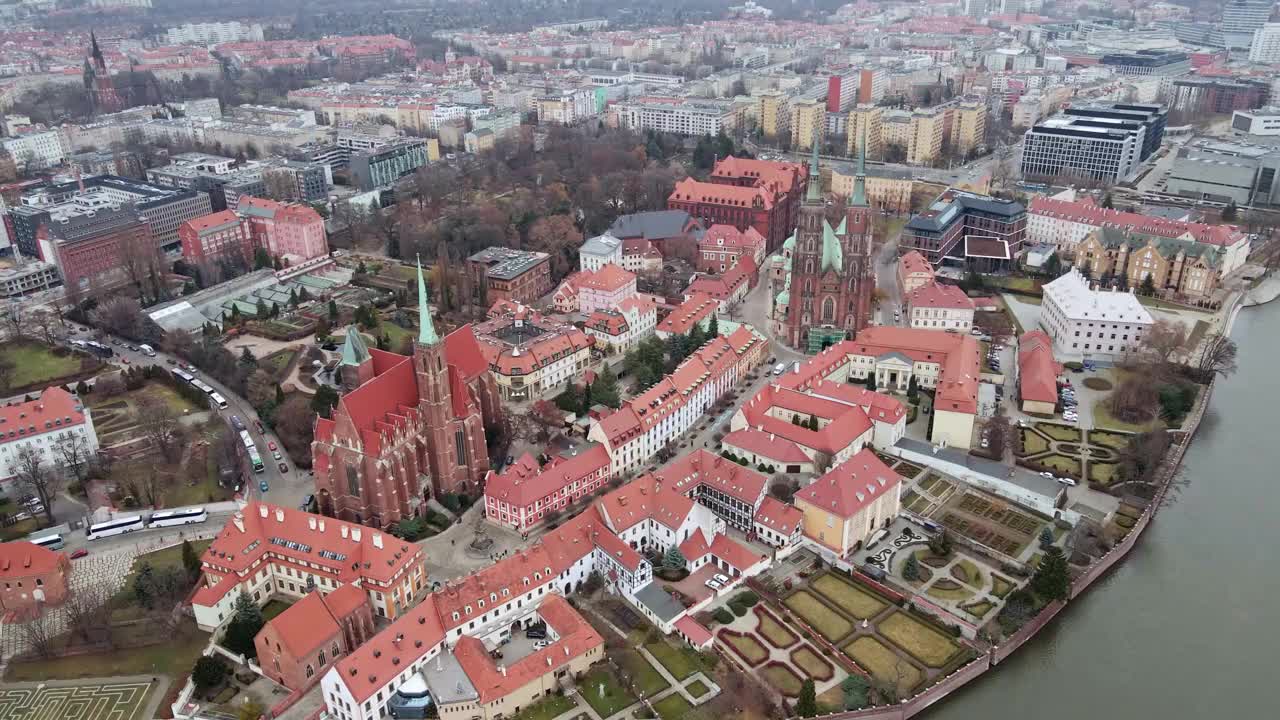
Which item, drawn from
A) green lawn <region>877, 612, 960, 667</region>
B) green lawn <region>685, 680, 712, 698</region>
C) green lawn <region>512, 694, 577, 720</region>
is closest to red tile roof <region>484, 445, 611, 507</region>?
green lawn <region>512, 694, 577, 720</region>

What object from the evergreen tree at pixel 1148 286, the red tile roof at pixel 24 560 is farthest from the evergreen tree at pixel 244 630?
the evergreen tree at pixel 1148 286

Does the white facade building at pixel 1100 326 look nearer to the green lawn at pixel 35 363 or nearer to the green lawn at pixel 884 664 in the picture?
the green lawn at pixel 884 664

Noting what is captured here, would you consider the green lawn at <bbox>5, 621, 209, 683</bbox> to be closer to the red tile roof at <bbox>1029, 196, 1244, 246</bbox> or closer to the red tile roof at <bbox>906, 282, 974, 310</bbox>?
the red tile roof at <bbox>906, 282, 974, 310</bbox>

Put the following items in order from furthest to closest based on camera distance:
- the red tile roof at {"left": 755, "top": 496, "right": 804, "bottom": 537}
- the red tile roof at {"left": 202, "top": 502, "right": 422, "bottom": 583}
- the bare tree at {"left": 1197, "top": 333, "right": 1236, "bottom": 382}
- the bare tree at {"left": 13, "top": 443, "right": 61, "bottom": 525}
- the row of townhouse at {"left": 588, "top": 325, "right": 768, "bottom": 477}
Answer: the bare tree at {"left": 1197, "top": 333, "right": 1236, "bottom": 382} < the row of townhouse at {"left": 588, "top": 325, "right": 768, "bottom": 477} < the bare tree at {"left": 13, "top": 443, "right": 61, "bottom": 525} < the red tile roof at {"left": 755, "top": 496, "right": 804, "bottom": 537} < the red tile roof at {"left": 202, "top": 502, "right": 422, "bottom": 583}

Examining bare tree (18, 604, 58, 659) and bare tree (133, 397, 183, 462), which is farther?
bare tree (133, 397, 183, 462)

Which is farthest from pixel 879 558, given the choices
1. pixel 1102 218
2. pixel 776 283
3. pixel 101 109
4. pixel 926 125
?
pixel 101 109

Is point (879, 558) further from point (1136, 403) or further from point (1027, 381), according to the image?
point (1136, 403)
